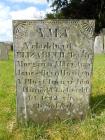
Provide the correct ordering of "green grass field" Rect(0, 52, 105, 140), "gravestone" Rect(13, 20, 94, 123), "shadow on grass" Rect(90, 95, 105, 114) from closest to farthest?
"green grass field" Rect(0, 52, 105, 140) → "gravestone" Rect(13, 20, 94, 123) → "shadow on grass" Rect(90, 95, 105, 114)

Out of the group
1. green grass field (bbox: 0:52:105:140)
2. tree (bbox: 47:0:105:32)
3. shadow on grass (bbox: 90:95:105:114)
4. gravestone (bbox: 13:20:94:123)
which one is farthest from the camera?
tree (bbox: 47:0:105:32)

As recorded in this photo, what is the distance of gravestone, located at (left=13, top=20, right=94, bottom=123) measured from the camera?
5.55m

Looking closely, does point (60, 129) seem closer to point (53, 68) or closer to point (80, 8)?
point (53, 68)

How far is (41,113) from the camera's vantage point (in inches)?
228

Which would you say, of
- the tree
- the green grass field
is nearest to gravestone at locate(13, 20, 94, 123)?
the green grass field

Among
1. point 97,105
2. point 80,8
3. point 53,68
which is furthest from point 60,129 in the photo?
point 80,8

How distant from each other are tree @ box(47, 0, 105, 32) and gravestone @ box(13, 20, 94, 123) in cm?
3056

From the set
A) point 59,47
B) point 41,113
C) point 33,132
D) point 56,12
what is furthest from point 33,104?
point 56,12

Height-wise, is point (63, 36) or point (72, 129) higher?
point (63, 36)

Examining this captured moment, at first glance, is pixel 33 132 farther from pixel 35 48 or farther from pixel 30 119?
pixel 35 48

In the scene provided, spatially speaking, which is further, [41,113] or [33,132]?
[41,113]

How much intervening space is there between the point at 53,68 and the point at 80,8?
1235 inches

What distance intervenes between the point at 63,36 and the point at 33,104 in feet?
3.61

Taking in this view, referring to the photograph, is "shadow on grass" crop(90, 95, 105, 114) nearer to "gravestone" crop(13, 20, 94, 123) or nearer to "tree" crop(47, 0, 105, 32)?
"gravestone" crop(13, 20, 94, 123)
